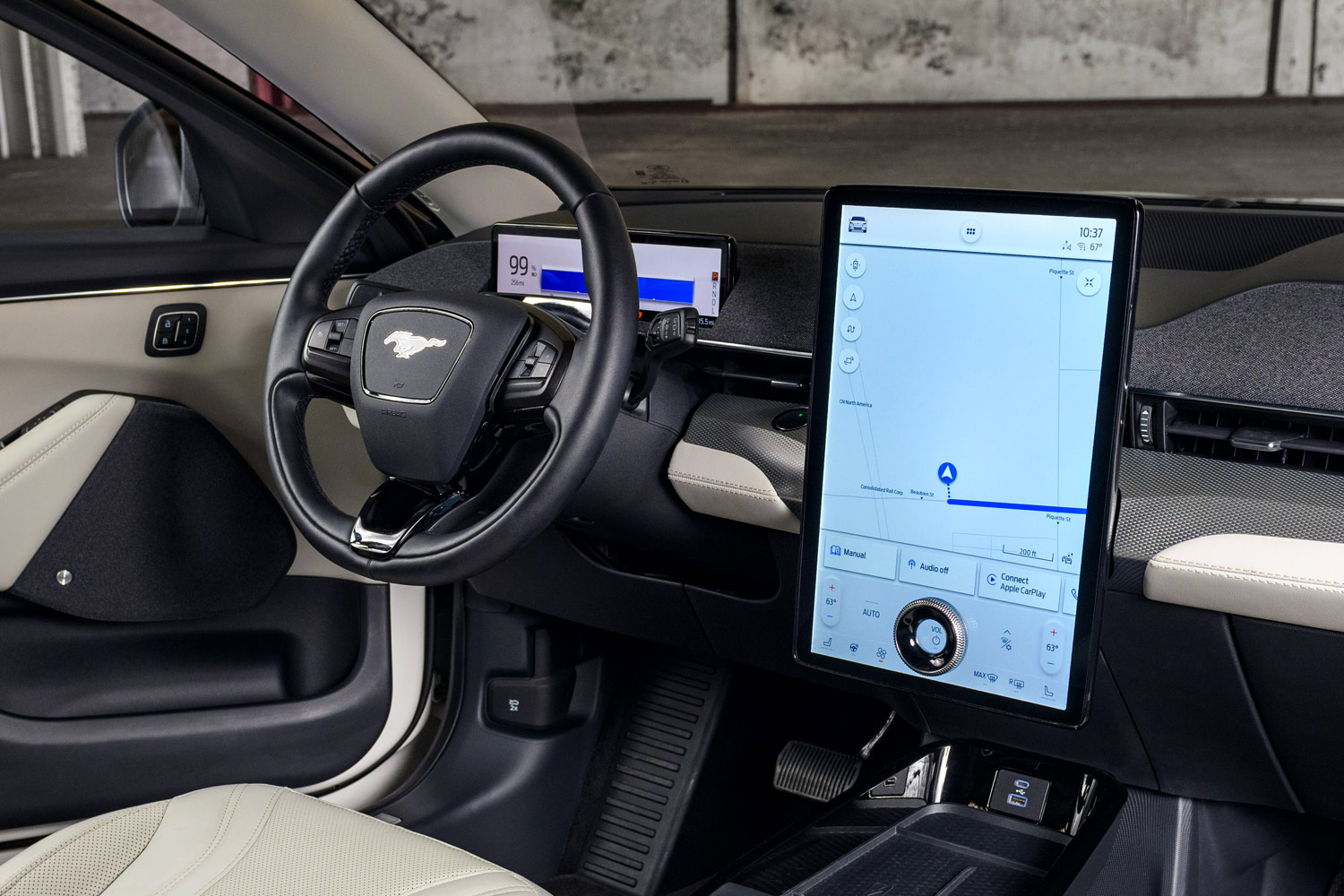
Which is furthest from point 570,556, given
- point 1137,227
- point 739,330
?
point 1137,227

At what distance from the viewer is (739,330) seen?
1319 millimetres

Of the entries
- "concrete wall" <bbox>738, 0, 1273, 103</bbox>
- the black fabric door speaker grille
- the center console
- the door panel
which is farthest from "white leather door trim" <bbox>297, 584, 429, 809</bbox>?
"concrete wall" <bbox>738, 0, 1273, 103</bbox>

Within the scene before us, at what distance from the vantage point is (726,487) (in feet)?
3.98

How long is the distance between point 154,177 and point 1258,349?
4.52ft

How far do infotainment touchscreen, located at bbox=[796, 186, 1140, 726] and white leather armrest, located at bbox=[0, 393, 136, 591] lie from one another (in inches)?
36.5

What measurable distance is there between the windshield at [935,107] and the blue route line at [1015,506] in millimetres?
284

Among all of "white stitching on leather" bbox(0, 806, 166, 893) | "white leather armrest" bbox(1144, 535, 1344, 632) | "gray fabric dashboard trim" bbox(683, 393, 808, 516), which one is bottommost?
"white stitching on leather" bbox(0, 806, 166, 893)

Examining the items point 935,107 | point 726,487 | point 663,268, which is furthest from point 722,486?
point 935,107

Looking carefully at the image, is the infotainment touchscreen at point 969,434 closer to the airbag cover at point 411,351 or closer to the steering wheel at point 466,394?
the steering wheel at point 466,394

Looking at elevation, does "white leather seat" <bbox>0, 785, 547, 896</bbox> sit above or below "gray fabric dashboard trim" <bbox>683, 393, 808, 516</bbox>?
below

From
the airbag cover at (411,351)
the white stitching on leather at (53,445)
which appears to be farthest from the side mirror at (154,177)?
the airbag cover at (411,351)

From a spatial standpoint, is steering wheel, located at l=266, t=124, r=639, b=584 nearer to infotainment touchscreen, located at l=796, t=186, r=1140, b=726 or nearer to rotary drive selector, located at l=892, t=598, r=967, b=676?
infotainment touchscreen, located at l=796, t=186, r=1140, b=726

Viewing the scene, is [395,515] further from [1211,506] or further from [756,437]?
[1211,506]

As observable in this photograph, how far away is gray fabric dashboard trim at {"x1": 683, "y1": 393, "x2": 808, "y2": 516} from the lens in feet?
3.86
